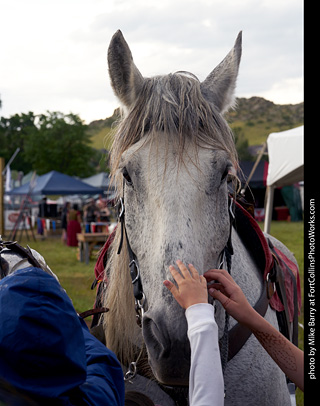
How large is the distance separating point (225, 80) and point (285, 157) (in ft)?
17.0

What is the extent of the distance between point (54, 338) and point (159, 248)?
0.62m

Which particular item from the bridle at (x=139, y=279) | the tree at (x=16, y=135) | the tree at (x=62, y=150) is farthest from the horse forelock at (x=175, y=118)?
the tree at (x=16, y=135)

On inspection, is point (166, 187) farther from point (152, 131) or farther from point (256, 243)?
point (256, 243)

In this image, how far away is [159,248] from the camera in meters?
1.65

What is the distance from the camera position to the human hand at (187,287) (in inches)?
58.7

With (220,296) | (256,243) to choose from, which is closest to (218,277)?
(220,296)

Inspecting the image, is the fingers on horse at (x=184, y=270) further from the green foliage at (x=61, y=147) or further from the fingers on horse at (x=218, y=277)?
the green foliage at (x=61, y=147)

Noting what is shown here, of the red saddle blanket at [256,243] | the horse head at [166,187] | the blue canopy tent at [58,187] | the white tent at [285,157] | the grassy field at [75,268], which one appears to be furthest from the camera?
the blue canopy tent at [58,187]

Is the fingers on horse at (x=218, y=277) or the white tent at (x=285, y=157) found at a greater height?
the white tent at (x=285, y=157)

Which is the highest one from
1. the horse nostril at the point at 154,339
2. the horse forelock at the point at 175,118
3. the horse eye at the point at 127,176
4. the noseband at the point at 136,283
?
the horse forelock at the point at 175,118

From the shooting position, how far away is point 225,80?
2299 mm

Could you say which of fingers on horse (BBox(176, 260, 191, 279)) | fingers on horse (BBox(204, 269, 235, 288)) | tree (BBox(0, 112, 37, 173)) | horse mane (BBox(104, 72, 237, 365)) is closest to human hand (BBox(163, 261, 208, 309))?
fingers on horse (BBox(176, 260, 191, 279))

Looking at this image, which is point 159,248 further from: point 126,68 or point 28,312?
point 126,68

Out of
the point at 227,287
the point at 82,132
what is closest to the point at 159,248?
the point at 227,287
